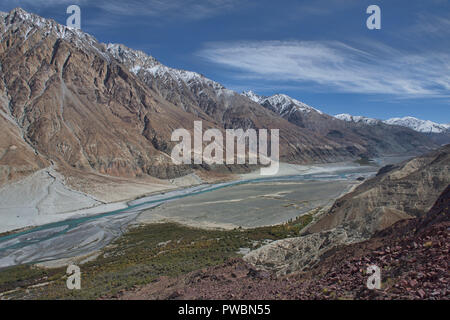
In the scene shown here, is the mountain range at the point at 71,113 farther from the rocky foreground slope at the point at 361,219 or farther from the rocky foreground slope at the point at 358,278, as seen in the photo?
the rocky foreground slope at the point at 358,278

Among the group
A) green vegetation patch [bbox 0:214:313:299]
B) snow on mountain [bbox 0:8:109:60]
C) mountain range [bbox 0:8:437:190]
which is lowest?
green vegetation patch [bbox 0:214:313:299]

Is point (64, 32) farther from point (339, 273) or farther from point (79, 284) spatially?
point (339, 273)

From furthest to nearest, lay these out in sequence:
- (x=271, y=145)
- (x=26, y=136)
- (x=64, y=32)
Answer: (x=271, y=145)
(x=64, y=32)
(x=26, y=136)

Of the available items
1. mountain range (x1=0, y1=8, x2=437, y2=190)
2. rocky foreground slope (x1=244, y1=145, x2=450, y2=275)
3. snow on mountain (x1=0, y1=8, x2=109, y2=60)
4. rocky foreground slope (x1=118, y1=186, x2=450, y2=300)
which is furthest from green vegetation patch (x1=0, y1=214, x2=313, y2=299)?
snow on mountain (x1=0, y1=8, x2=109, y2=60)

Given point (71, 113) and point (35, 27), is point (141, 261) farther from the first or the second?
point (35, 27)

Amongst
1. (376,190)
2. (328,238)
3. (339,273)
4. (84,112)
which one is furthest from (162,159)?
(339,273)

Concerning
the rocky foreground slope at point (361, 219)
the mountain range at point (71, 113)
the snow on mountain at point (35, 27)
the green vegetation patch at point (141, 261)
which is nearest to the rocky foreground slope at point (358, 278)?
the rocky foreground slope at point (361, 219)

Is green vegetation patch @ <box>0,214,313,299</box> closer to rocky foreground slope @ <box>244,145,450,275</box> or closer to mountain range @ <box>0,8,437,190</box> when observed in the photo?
rocky foreground slope @ <box>244,145,450,275</box>

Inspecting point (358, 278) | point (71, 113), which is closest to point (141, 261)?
point (358, 278)
